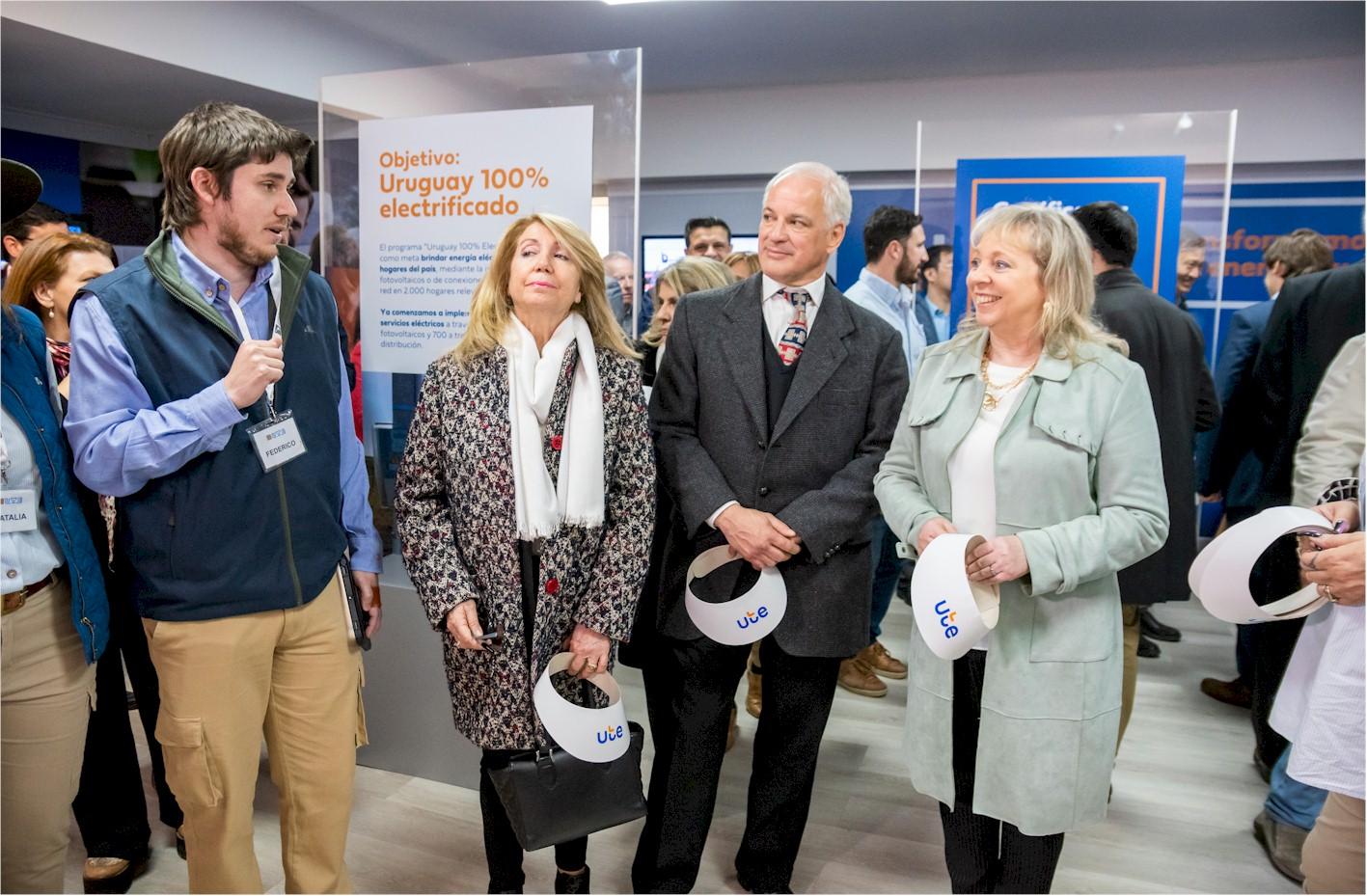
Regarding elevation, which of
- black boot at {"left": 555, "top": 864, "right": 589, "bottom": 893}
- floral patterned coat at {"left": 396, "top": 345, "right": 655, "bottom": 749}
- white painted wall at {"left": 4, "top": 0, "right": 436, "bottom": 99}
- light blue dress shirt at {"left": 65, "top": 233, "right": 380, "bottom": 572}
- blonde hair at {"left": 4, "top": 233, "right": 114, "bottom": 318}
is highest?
white painted wall at {"left": 4, "top": 0, "right": 436, "bottom": 99}

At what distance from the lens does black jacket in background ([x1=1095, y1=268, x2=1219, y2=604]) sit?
2758 mm

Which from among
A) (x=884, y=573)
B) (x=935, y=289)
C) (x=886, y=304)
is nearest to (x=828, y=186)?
(x=886, y=304)

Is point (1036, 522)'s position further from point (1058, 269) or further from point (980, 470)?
point (1058, 269)

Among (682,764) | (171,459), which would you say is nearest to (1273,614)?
(682,764)

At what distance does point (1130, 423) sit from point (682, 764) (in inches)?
48.5

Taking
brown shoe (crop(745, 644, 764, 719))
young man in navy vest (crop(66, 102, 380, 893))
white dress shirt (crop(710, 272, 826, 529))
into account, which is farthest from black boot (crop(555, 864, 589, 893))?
brown shoe (crop(745, 644, 764, 719))

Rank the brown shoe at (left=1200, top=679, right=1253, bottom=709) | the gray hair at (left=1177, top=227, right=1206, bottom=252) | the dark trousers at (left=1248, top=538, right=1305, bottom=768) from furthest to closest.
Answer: the gray hair at (left=1177, top=227, right=1206, bottom=252), the brown shoe at (left=1200, top=679, right=1253, bottom=709), the dark trousers at (left=1248, top=538, right=1305, bottom=768)

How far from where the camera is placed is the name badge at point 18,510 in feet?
5.12

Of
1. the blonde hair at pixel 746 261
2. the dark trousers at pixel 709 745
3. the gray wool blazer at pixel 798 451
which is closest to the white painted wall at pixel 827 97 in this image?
the blonde hair at pixel 746 261

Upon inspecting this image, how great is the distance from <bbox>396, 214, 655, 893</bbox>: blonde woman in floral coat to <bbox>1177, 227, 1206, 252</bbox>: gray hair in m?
3.28

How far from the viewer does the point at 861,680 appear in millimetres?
3893

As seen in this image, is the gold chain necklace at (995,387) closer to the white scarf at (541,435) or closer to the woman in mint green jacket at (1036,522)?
the woman in mint green jacket at (1036,522)

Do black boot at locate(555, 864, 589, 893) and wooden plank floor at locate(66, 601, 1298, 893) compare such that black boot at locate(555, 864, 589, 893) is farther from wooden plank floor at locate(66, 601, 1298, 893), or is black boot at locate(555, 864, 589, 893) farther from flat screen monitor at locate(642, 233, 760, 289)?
flat screen monitor at locate(642, 233, 760, 289)

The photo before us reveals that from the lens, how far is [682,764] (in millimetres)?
2209
